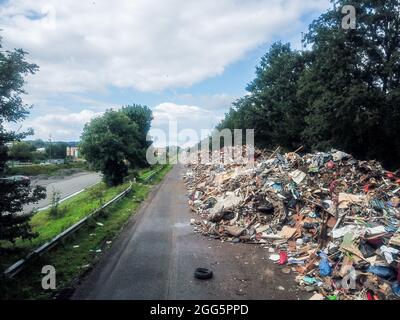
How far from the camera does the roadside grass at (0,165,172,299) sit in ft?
23.5

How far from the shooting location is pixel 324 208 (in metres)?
11.9

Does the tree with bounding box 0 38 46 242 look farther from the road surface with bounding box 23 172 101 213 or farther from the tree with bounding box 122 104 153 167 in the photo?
the tree with bounding box 122 104 153 167

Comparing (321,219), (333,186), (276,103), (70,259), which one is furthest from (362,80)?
(70,259)

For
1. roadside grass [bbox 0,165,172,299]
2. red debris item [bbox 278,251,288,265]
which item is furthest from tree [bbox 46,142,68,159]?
red debris item [bbox 278,251,288,265]

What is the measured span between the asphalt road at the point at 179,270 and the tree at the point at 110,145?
55.5 ft

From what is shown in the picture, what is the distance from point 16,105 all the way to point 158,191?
1663 centimetres

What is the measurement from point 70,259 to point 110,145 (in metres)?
20.8

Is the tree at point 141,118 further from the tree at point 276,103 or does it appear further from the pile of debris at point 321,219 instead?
the pile of debris at point 321,219

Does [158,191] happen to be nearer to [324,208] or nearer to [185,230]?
[185,230]

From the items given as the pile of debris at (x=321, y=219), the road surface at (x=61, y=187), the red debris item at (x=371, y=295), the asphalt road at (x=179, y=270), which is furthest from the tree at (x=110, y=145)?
the red debris item at (x=371, y=295)

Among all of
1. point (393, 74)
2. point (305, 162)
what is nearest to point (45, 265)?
point (305, 162)

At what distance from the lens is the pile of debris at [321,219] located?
771cm

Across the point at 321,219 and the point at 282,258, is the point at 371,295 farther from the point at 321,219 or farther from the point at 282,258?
the point at 321,219

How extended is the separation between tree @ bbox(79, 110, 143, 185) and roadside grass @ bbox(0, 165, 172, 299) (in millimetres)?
14472
